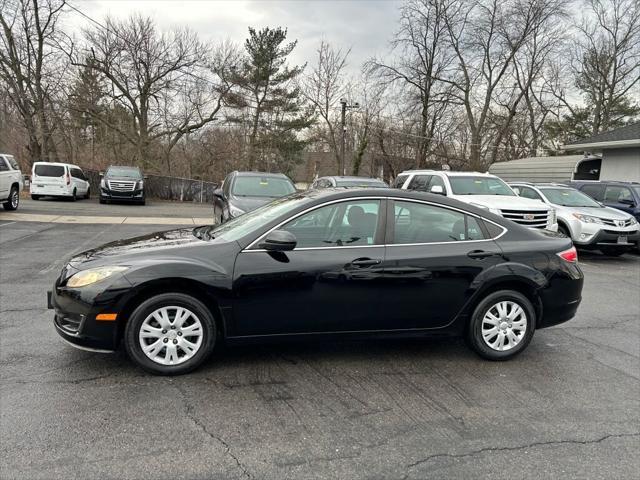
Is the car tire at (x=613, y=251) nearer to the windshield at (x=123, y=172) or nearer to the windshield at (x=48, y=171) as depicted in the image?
the windshield at (x=123, y=172)

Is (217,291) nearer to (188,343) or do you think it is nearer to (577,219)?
(188,343)

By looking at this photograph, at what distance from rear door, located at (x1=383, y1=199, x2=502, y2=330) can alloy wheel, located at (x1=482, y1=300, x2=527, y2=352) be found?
1.12ft

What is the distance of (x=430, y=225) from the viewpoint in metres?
4.02

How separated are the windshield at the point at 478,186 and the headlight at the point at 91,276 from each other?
873 cm

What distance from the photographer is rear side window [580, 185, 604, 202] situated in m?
13.0

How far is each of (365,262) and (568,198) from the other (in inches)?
385

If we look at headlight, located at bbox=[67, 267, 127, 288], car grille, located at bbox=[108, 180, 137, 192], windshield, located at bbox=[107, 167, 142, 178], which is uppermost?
windshield, located at bbox=[107, 167, 142, 178]

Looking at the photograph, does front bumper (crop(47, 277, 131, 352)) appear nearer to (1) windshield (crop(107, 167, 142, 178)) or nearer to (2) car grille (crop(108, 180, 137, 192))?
(2) car grille (crop(108, 180, 137, 192))

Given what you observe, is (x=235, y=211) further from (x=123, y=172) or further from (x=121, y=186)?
(x=123, y=172)

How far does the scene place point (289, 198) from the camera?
4.46 metres

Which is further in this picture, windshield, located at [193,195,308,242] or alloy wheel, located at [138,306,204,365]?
windshield, located at [193,195,308,242]

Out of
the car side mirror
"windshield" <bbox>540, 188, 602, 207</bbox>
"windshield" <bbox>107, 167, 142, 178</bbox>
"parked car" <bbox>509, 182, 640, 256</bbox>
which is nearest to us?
the car side mirror

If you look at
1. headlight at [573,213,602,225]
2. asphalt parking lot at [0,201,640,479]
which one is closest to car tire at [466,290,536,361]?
asphalt parking lot at [0,201,640,479]

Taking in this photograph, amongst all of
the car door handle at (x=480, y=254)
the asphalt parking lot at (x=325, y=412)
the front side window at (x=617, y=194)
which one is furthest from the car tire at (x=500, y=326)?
the front side window at (x=617, y=194)
